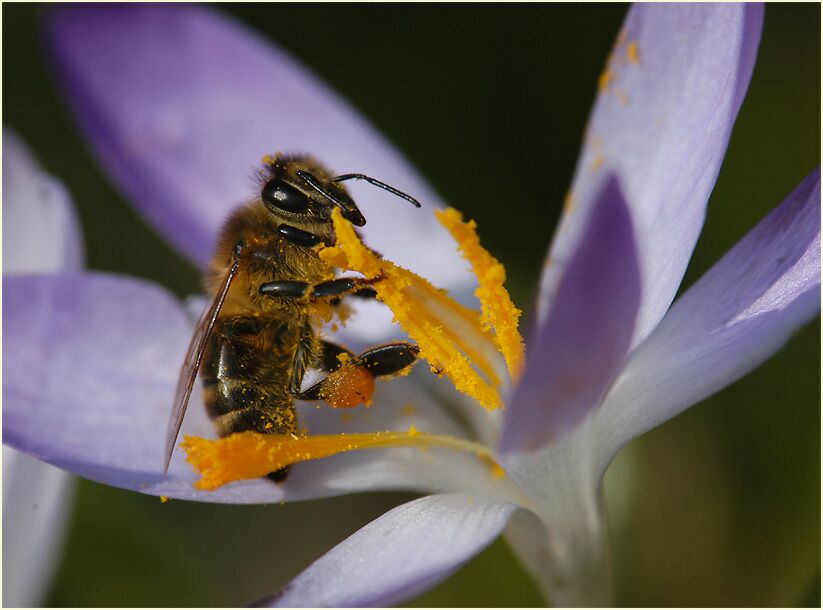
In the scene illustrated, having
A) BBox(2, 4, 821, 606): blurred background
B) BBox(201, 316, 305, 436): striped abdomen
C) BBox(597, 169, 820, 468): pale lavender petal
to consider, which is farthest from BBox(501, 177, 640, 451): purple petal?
BBox(2, 4, 821, 606): blurred background

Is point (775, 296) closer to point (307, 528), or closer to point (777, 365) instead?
point (777, 365)

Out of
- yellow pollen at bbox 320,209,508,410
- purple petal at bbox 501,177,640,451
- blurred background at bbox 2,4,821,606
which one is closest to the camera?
purple petal at bbox 501,177,640,451

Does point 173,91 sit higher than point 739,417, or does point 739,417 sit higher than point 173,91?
point 173,91

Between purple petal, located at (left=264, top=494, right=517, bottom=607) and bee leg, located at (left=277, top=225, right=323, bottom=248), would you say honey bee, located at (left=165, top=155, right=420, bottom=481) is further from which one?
purple petal, located at (left=264, top=494, right=517, bottom=607)

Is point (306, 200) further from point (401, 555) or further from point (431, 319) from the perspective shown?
point (401, 555)

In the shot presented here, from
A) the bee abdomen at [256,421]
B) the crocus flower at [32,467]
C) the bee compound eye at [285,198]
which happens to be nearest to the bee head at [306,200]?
the bee compound eye at [285,198]

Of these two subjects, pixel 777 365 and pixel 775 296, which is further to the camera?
pixel 777 365

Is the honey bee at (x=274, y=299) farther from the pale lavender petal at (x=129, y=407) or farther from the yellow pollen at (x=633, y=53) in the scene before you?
the yellow pollen at (x=633, y=53)

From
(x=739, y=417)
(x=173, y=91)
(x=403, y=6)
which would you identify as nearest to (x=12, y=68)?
(x=173, y=91)
